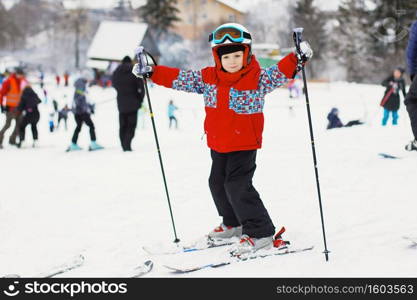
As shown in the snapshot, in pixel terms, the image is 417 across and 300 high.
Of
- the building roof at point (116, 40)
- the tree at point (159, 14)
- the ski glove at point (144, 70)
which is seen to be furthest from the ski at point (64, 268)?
the tree at point (159, 14)

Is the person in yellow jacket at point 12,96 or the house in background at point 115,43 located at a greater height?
the house in background at point 115,43

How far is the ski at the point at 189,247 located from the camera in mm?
3525

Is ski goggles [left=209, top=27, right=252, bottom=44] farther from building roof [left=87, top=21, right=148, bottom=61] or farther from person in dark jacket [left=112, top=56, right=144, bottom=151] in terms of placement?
building roof [left=87, top=21, right=148, bottom=61]

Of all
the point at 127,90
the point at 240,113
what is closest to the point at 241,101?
the point at 240,113

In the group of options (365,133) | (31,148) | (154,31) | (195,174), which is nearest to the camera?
(195,174)

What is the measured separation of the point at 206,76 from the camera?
3.49 metres

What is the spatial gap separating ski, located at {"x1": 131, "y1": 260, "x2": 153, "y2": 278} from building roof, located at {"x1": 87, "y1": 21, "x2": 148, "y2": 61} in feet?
147

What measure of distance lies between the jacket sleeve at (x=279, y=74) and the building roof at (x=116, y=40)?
146 feet

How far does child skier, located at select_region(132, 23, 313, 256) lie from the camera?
3.34 m

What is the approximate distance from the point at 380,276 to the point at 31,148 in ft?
30.5

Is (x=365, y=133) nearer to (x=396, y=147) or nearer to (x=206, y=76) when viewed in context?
(x=396, y=147)

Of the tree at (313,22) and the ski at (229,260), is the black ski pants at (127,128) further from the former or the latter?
the tree at (313,22)

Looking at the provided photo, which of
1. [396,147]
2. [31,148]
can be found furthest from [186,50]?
[396,147]

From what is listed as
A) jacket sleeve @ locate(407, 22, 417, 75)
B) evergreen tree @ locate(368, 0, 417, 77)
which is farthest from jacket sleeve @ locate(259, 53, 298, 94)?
evergreen tree @ locate(368, 0, 417, 77)
